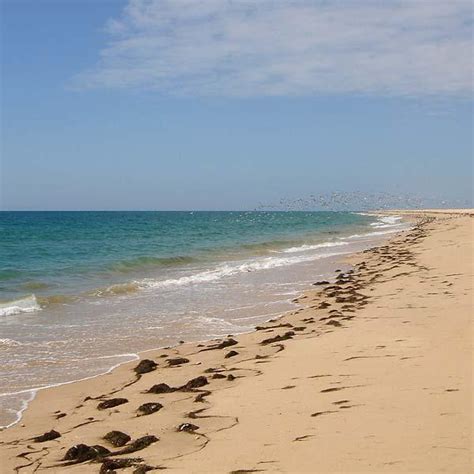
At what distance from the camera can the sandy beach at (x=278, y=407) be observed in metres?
4.31

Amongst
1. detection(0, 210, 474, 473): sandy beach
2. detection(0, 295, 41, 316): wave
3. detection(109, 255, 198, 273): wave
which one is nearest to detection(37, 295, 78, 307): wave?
detection(0, 295, 41, 316): wave

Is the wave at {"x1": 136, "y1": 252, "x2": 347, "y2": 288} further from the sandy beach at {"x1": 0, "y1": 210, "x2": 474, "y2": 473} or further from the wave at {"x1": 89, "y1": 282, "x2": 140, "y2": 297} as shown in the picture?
the sandy beach at {"x1": 0, "y1": 210, "x2": 474, "y2": 473}

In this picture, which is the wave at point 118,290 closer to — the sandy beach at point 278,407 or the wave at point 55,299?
the wave at point 55,299

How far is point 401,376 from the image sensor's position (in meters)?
6.27

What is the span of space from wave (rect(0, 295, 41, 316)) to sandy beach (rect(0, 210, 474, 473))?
6015 mm

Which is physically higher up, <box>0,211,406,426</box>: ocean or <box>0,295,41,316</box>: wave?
<box>0,295,41,316</box>: wave

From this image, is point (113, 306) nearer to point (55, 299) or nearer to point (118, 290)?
point (55, 299)

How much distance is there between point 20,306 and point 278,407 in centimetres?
1071

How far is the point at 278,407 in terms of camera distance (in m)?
5.60

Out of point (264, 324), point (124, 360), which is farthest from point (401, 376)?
point (264, 324)

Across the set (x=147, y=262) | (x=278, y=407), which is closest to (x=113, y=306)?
(x=278, y=407)

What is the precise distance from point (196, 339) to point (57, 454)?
5.56 metres

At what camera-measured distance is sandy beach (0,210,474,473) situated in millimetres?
4309

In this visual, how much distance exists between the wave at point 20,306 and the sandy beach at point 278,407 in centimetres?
602
